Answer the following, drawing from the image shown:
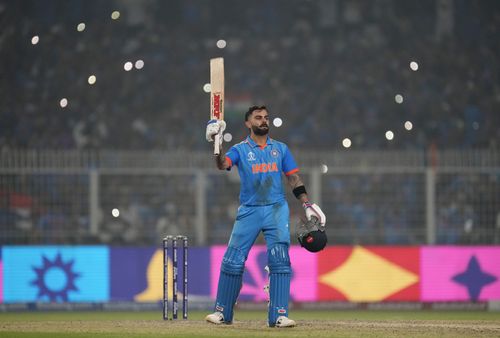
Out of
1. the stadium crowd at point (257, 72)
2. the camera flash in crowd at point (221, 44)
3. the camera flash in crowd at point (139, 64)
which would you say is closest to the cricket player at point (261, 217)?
the stadium crowd at point (257, 72)

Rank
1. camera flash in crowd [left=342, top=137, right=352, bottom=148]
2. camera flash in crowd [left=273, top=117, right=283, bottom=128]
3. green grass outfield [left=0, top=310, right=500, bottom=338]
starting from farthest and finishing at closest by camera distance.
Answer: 1. camera flash in crowd [left=342, top=137, right=352, bottom=148]
2. camera flash in crowd [left=273, top=117, right=283, bottom=128]
3. green grass outfield [left=0, top=310, right=500, bottom=338]

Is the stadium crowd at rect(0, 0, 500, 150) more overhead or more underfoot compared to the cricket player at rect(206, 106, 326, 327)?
more overhead

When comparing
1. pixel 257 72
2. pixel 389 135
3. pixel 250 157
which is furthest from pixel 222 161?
pixel 257 72

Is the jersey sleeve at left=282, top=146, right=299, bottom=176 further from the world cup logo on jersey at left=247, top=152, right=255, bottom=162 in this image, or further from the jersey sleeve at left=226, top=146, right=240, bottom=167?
the jersey sleeve at left=226, top=146, right=240, bottom=167

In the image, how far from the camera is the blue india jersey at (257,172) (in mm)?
11891

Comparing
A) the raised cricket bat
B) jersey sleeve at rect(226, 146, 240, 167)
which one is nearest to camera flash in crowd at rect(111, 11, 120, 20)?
the raised cricket bat

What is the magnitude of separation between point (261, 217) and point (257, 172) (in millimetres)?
493

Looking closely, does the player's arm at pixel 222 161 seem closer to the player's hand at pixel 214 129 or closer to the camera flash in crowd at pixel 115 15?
the player's hand at pixel 214 129

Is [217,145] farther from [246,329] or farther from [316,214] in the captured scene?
[246,329]

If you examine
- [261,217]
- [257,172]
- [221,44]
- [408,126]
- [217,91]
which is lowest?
[261,217]

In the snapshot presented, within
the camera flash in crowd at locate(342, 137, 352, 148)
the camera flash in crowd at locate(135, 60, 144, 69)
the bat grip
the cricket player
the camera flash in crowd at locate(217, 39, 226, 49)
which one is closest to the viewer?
the bat grip

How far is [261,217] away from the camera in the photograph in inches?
469

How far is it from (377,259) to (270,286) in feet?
23.9

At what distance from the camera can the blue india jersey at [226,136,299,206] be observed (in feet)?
39.0
